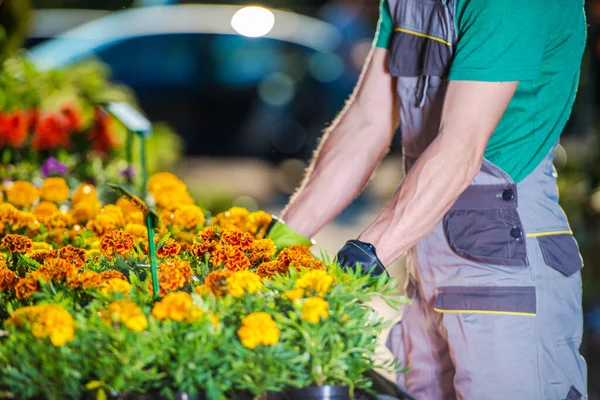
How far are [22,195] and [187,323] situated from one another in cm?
152

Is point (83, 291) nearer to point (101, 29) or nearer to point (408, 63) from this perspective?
point (408, 63)

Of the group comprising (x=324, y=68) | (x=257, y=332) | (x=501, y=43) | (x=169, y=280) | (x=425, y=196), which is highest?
(x=324, y=68)

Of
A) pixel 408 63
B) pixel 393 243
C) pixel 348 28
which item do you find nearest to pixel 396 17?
pixel 408 63

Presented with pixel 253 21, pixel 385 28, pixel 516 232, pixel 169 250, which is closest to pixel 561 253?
pixel 516 232

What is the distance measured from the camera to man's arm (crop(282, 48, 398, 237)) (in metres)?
2.99

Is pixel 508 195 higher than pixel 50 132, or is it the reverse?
pixel 50 132

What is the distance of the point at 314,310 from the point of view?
194 centimetres

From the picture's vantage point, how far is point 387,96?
120 inches

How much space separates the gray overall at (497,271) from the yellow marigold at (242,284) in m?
0.86

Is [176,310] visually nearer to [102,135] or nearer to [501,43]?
[501,43]

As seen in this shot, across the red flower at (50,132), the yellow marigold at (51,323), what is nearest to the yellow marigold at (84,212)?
the yellow marigold at (51,323)

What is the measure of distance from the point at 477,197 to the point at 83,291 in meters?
1.12

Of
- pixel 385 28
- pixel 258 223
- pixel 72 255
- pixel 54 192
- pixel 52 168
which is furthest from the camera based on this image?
pixel 52 168

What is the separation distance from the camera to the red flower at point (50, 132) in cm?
452
